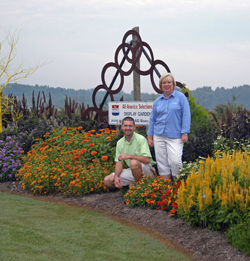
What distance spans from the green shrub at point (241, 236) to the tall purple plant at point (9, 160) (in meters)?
5.86

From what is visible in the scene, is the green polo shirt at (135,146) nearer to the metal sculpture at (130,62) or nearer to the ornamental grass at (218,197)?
the ornamental grass at (218,197)

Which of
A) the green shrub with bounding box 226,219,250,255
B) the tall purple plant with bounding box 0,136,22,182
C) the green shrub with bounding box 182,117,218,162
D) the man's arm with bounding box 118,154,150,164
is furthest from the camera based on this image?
the tall purple plant with bounding box 0,136,22,182

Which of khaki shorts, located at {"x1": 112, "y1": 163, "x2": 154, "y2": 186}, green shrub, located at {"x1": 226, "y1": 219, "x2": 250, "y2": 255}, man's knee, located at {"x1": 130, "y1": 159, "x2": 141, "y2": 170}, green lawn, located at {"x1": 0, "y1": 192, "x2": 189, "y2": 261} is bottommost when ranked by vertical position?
green lawn, located at {"x1": 0, "y1": 192, "x2": 189, "y2": 261}

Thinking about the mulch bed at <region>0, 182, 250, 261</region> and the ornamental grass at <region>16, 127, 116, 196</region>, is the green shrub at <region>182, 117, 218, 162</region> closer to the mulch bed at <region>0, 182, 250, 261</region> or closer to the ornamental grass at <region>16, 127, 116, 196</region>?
the ornamental grass at <region>16, 127, 116, 196</region>

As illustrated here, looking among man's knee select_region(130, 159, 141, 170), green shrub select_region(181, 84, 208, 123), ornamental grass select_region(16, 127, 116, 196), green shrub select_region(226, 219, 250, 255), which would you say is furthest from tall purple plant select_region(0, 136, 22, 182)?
green shrub select_region(226, 219, 250, 255)

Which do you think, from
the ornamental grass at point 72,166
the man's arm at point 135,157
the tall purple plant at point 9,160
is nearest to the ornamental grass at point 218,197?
the man's arm at point 135,157

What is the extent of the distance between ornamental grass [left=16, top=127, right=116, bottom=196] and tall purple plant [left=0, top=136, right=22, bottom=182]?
1.26ft

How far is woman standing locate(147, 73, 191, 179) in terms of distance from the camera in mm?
5812

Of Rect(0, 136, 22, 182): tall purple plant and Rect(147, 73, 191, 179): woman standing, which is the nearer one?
Rect(147, 73, 191, 179): woman standing

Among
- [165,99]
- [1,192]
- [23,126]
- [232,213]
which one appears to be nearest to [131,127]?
[165,99]

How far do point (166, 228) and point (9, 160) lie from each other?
5.28 m

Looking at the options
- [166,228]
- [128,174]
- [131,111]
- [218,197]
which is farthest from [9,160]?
[218,197]

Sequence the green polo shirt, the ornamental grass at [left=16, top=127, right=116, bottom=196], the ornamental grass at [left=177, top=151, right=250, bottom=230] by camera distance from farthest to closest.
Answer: the ornamental grass at [left=16, top=127, right=116, bottom=196], the green polo shirt, the ornamental grass at [left=177, top=151, right=250, bottom=230]

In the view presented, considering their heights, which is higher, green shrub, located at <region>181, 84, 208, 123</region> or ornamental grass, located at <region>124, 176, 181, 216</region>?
green shrub, located at <region>181, 84, 208, 123</region>
